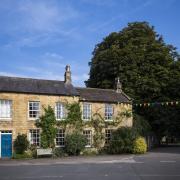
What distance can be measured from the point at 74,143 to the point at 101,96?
7579 mm

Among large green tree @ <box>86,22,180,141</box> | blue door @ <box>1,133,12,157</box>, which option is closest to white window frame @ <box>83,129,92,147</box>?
blue door @ <box>1,133,12,157</box>

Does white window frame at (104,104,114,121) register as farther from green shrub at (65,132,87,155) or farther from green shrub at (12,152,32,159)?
green shrub at (12,152,32,159)

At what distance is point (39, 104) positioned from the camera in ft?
122

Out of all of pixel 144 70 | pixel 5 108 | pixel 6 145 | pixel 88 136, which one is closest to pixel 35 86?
pixel 5 108

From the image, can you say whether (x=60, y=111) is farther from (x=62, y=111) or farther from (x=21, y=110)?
(x=21, y=110)

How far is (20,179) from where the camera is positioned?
18.8m

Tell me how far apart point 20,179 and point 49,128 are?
17.9m

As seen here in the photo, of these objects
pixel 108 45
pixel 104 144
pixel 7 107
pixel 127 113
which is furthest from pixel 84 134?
pixel 108 45

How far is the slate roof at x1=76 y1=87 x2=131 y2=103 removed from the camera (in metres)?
41.2

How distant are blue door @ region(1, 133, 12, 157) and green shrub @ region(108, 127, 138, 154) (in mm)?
10573

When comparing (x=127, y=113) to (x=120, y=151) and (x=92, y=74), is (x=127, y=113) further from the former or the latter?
(x=92, y=74)

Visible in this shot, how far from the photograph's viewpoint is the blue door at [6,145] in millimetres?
34719

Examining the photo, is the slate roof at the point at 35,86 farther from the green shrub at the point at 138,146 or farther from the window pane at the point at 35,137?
the green shrub at the point at 138,146

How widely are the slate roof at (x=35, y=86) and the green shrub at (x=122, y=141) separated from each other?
587cm
